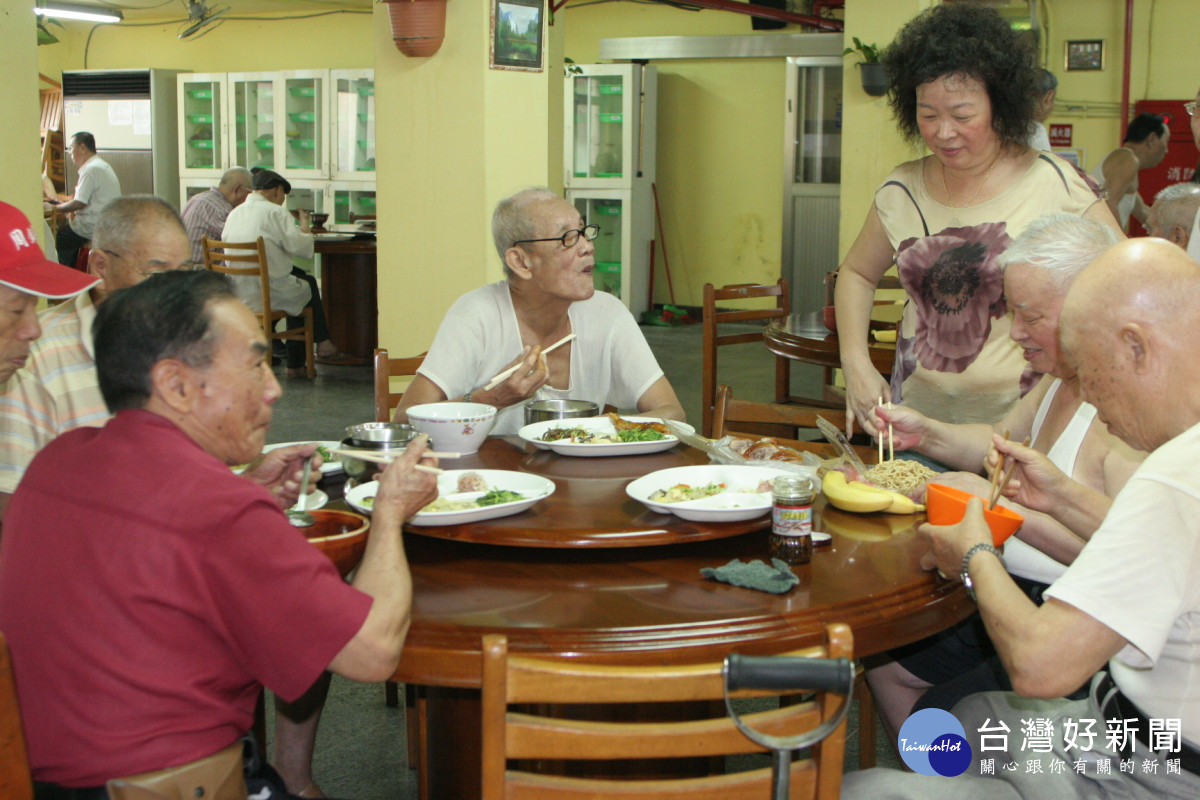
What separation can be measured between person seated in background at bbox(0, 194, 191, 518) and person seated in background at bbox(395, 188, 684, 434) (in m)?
0.73

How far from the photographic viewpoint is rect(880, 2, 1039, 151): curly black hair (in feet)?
9.02

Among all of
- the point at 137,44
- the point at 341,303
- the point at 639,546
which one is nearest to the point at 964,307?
the point at 639,546

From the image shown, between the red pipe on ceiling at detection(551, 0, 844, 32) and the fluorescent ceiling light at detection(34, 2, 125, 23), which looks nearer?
the red pipe on ceiling at detection(551, 0, 844, 32)

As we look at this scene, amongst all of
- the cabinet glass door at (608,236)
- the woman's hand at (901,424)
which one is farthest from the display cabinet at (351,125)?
the woman's hand at (901,424)

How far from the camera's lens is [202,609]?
1.34m

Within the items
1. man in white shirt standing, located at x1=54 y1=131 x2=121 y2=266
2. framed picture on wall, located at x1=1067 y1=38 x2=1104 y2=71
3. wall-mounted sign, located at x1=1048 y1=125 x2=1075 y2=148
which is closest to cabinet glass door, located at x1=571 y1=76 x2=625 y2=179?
wall-mounted sign, located at x1=1048 y1=125 x2=1075 y2=148

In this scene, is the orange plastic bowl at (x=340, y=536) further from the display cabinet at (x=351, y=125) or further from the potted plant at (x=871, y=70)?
the display cabinet at (x=351, y=125)

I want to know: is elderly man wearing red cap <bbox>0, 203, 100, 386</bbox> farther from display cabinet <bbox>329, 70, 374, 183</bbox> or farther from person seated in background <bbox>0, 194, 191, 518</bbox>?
display cabinet <bbox>329, 70, 374, 183</bbox>

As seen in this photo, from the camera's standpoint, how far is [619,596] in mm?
1692

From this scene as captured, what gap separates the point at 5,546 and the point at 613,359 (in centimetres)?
196

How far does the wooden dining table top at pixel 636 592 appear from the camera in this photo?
1536mm

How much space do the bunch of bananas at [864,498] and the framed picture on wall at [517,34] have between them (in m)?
3.67

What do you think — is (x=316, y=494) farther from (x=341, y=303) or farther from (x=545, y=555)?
(x=341, y=303)

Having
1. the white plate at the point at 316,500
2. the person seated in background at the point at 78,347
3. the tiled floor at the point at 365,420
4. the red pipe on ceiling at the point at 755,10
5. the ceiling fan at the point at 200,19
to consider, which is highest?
the ceiling fan at the point at 200,19
